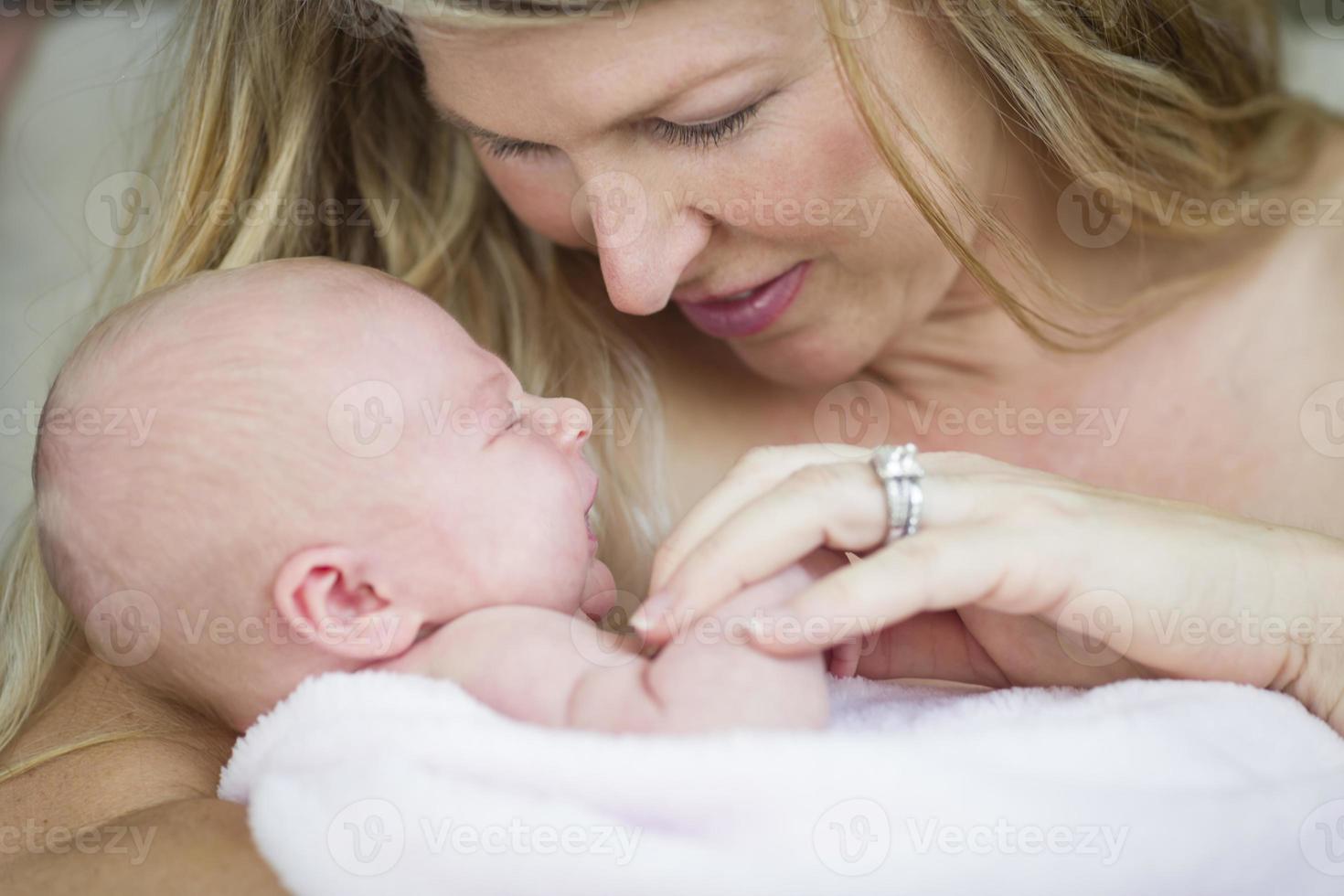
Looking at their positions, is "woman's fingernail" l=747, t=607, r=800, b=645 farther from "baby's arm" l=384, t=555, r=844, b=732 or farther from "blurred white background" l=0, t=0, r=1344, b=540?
"blurred white background" l=0, t=0, r=1344, b=540

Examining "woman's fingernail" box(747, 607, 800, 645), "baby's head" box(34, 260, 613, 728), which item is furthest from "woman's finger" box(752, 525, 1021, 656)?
"baby's head" box(34, 260, 613, 728)

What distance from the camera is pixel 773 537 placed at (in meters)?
1.05

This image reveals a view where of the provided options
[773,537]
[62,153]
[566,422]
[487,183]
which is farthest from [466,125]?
[62,153]

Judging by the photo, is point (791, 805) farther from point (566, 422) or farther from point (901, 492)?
point (566, 422)

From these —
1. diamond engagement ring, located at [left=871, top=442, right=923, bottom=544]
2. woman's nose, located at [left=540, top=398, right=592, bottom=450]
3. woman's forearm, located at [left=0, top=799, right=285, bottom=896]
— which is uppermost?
diamond engagement ring, located at [left=871, top=442, right=923, bottom=544]

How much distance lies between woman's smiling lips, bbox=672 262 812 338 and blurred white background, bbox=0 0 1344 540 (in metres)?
1.06

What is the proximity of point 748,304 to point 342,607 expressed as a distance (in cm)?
72

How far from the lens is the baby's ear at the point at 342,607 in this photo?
43.6 inches

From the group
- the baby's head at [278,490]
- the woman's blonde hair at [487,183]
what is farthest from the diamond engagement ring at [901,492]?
the woman's blonde hair at [487,183]

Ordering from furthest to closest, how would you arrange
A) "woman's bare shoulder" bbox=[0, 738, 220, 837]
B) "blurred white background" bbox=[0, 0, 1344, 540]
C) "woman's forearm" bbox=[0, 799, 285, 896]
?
"blurred white background" bbox=[0, 0, 1344, 540] → "woman's bare shoulder" bbox=[0, 738, 220, 837] → "woman's forearm" bbox=[0, 799, 285, 896]

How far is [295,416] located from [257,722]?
11.5 inches

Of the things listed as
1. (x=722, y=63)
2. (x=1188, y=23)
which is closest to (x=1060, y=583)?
(x=722, y=63)

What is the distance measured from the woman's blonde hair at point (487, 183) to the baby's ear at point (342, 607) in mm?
582

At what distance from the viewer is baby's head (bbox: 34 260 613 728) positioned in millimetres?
1117
